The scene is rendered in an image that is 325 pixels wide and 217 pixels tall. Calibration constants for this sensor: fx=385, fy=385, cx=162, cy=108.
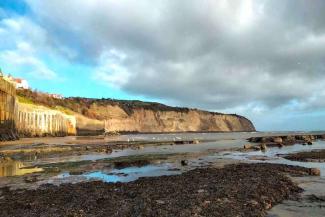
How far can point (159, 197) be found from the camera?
1338 centimetres

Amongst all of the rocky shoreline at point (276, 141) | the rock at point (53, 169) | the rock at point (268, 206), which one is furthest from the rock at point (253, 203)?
the rocky shoreline at point (276, 141)

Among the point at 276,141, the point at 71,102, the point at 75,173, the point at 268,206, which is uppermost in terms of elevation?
the point at 71,102

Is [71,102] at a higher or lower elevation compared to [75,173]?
higher

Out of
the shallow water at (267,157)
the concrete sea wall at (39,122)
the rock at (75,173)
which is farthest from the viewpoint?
the concrete sea wall at (39,122)

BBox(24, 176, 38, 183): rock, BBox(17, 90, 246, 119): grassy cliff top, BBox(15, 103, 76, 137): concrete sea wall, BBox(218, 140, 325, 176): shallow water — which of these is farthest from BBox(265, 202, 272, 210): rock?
BBox(17, 90, 246, 119): grassy cliff top

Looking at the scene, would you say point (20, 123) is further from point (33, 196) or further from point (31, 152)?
point (33, 196)

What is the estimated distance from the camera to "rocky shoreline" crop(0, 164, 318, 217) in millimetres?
11383

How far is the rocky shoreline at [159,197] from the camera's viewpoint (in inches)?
448

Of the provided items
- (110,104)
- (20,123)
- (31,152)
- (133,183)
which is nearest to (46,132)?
(20,123)

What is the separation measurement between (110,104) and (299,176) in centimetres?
16249

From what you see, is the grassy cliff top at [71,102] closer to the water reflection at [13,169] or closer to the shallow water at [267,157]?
the shallow water at [267,157]

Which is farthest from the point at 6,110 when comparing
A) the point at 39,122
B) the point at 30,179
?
the point at 30,179

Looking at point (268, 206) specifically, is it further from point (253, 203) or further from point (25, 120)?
point (25, 120)

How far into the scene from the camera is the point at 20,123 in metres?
68.7
